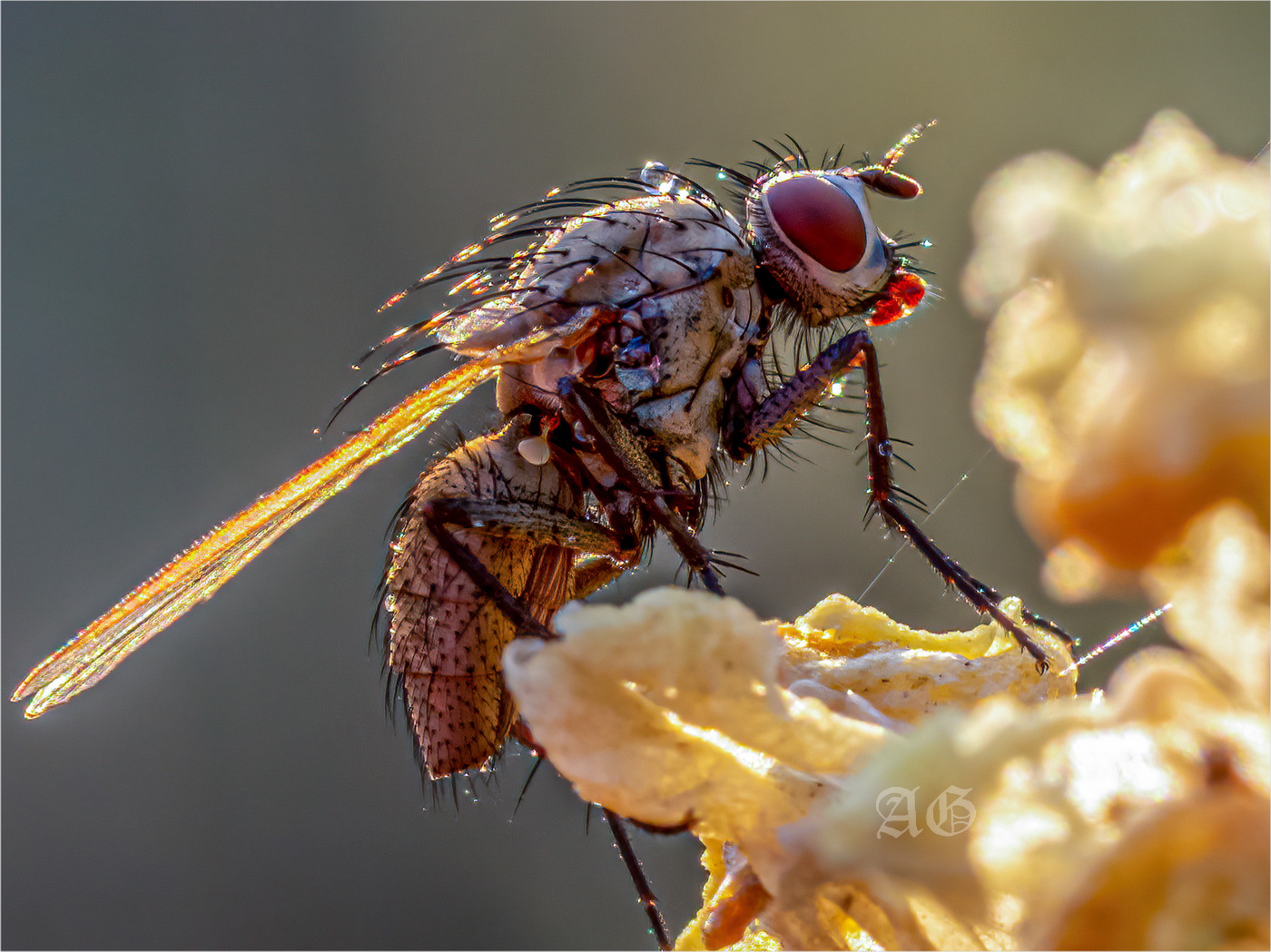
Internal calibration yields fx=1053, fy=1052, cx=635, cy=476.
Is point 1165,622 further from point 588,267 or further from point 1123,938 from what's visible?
point 588,267

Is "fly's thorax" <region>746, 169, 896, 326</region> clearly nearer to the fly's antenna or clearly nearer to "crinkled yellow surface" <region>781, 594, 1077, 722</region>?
the fly's antenna

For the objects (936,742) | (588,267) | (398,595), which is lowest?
(936,742)

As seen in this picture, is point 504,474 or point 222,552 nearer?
point 222,552

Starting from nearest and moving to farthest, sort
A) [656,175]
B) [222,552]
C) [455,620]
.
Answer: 1. [222,552]
2. [455,620]
3. [656,175]

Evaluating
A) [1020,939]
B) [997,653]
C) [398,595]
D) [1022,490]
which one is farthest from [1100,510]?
[398,595]

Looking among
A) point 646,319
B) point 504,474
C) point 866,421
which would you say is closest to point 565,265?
point 646,319

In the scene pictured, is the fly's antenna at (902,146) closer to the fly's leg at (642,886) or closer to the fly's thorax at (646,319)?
the fly's thorax at (646,319)

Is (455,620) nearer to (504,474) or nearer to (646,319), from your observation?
(504,474)
